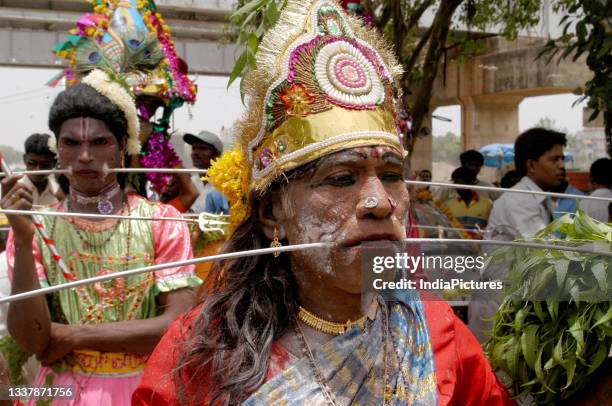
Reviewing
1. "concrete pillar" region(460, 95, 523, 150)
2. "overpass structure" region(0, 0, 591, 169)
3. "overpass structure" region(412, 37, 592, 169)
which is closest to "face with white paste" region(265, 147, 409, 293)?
"overpass structure" region(0, 0, 591, 169)

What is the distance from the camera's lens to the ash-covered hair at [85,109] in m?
3.19

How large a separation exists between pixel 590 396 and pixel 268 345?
0.82 meters

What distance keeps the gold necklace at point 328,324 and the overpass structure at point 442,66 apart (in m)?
9.50

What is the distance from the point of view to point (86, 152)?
312cm

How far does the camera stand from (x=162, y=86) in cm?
428

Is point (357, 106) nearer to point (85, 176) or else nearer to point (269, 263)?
point (269, 263)

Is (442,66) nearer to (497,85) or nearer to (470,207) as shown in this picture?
(470,207)

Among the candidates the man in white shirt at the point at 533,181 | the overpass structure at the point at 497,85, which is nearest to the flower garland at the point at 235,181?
the man in white shirt at the point at 533,181

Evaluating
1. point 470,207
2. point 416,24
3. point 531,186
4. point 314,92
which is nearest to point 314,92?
point 314,92

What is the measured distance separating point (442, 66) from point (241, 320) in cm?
1004

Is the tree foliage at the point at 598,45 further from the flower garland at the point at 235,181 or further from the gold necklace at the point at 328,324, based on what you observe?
the gold necklace at the point at 328,324

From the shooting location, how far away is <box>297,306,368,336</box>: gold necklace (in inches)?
78.3

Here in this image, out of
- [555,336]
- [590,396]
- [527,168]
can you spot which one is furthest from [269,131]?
[527,168]

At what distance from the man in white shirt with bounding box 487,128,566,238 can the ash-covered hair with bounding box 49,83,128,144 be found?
2458mm
